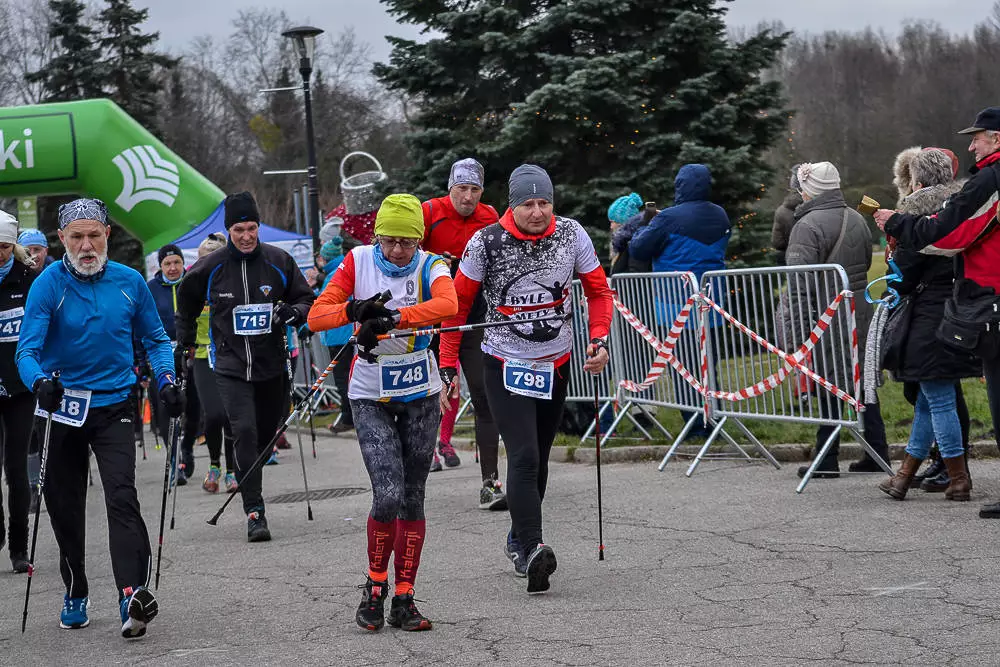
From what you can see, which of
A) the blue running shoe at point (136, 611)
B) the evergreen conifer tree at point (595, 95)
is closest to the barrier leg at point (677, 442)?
the blue running shoe at point (136, 611)

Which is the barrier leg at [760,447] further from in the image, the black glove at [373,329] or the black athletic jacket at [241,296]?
the black glove at [373,329]

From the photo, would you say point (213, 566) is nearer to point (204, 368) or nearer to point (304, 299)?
point (304, 299)

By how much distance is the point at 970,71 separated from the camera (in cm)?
6488

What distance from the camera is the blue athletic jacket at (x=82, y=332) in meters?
6.45

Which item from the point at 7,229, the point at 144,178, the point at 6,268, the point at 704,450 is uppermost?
the point at 144,178

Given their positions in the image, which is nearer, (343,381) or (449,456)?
(449,456)

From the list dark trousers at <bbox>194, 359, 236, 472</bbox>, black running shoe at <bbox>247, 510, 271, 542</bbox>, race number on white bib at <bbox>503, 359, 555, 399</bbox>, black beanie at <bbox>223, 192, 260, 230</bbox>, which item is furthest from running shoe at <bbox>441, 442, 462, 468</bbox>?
race number on white bib at <bbox>503, 359, 555, 399</bbox>

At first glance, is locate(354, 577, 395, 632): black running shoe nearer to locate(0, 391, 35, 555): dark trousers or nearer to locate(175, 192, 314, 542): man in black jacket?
locate(175, 192, 314, 542): man in black jacket

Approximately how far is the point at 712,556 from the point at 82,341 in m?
3.35

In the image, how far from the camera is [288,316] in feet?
29.1

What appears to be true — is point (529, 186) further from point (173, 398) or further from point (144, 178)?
point (144, 178)

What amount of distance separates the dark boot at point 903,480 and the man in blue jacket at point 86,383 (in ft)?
14.6

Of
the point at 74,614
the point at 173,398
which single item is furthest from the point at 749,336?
the point at 74,614

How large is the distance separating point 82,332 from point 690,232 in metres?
6.10
